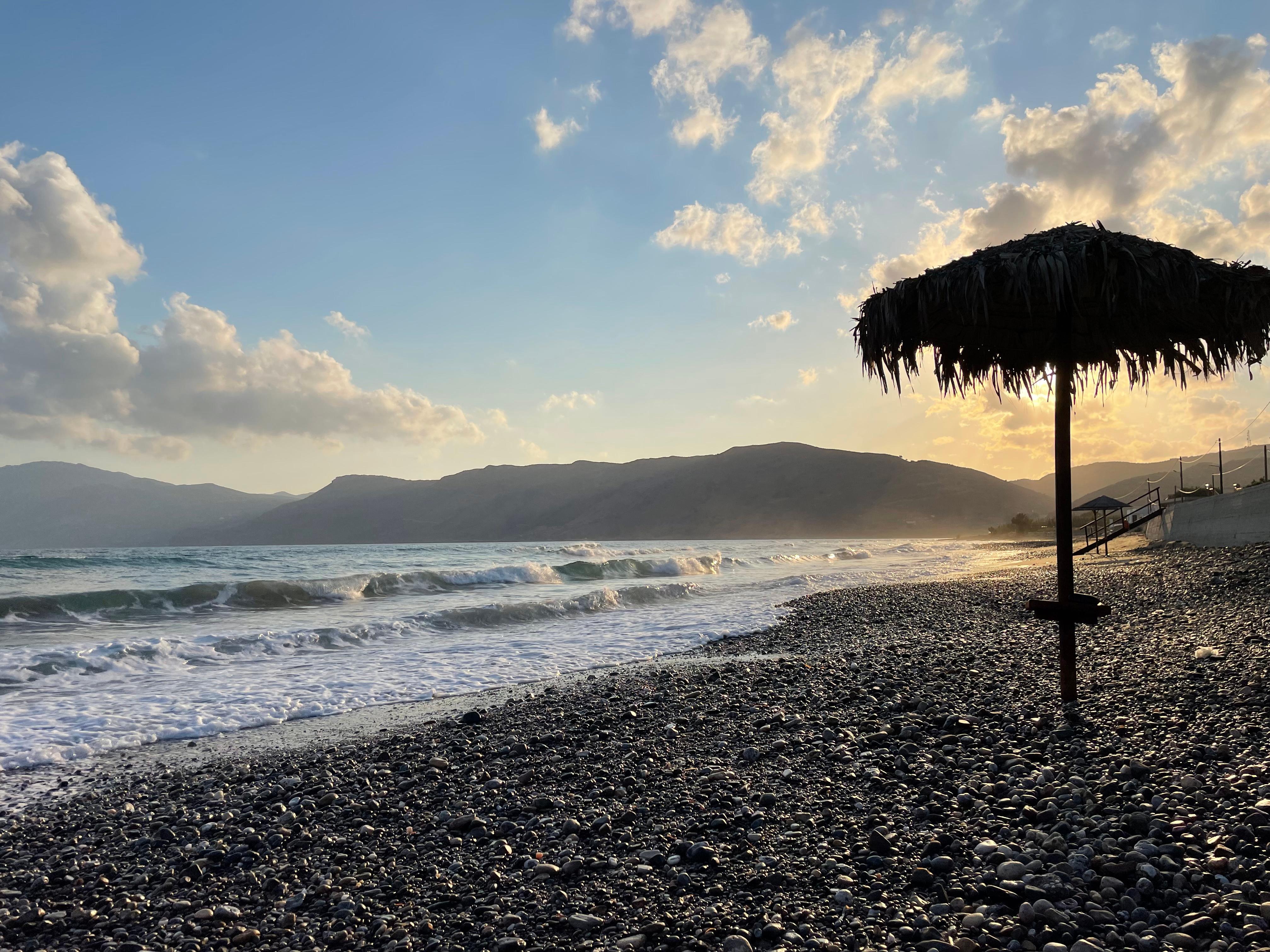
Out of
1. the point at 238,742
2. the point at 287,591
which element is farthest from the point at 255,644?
the point at 287,591

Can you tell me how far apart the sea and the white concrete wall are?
8032 mm

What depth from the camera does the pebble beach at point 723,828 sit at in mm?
2998

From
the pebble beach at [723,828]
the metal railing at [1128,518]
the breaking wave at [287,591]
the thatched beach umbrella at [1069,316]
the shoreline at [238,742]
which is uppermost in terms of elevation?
the thatched beach umbrella at [1069,316]

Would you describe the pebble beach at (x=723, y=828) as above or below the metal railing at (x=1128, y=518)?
below

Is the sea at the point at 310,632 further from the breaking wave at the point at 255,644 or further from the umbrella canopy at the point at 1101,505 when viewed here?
the umbrella canopy at the point at 1101,505

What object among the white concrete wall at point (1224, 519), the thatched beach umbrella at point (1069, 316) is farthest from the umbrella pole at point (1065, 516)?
the white concrete wall at point (1224, 519)

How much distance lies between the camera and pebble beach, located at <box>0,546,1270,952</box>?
300 cm

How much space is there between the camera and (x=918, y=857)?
11.3 feet

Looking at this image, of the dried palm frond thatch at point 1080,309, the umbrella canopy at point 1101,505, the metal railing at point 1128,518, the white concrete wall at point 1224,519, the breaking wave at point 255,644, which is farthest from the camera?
the umbrella canopy at point 1101,505

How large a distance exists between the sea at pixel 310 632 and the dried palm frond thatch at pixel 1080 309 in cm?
735

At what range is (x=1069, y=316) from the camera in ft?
18.1

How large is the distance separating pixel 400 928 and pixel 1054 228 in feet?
22.9

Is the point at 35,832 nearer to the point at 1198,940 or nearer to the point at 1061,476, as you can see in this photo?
the point at 1198,940

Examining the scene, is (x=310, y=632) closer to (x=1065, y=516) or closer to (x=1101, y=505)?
(x=1065, y=516)
